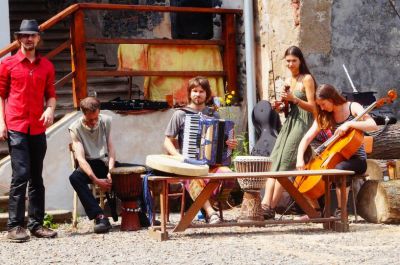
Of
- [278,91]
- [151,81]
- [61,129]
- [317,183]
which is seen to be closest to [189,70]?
[151,81]

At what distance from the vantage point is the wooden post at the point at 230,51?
10258mm

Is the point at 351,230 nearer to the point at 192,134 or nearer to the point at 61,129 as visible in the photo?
the point at 192,134

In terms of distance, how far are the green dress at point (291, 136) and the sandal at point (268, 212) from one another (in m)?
0.43

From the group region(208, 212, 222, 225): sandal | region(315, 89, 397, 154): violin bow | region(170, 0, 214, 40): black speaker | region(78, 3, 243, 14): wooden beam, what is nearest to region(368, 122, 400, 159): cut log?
region(315, 89, 397, 154): violin bow

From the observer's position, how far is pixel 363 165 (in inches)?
307

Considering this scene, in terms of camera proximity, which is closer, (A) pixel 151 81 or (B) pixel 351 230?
(B) pixel 351 230

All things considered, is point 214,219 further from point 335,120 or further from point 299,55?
point 299,55

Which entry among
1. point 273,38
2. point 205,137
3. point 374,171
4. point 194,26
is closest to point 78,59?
point 194,26

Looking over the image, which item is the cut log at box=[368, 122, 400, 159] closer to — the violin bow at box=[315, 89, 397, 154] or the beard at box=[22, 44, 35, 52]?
the violin bow at box=[315, 89, 397, 154]

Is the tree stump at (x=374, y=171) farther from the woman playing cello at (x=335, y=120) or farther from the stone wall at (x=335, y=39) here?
the stone wall at (x=335, y=39)

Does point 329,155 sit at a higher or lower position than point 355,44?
lower

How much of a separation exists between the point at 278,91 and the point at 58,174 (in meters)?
2.45

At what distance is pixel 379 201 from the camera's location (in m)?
7.82

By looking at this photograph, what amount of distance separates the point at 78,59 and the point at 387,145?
320 centimetres
